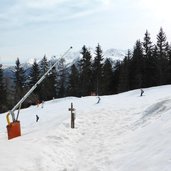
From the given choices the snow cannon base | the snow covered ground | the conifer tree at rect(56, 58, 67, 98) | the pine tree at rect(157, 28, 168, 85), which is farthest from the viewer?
the conifer tree at rect(56, 58, 67, 98)

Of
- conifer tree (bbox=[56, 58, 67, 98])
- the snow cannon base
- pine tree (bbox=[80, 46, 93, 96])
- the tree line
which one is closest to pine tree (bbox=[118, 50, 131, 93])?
the tree line

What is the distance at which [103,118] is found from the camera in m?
22.2

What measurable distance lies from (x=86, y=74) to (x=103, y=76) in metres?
3.57

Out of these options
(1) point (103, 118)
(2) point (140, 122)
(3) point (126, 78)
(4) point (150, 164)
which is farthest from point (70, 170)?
(3) point (126, 78)

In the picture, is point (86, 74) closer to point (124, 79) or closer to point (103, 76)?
point (103, 76)

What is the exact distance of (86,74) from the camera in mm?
75250

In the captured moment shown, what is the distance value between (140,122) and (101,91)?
180ft

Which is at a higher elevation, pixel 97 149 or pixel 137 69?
pixel 137 69

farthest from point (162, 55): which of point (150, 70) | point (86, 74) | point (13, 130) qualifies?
point (13, 130)

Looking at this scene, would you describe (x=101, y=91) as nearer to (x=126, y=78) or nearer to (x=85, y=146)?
(x=126, y=78)

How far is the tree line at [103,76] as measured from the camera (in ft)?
220

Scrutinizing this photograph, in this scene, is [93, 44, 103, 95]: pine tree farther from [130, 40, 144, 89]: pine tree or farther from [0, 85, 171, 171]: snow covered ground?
[0, 85, 171, 171]: snow covered ground

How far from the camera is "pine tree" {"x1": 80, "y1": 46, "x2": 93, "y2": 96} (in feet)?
242

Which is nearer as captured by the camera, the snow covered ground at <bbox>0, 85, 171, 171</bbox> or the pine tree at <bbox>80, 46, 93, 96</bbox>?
the snow covered ground at <bbox>0, 85, 171, 171</bbox>
